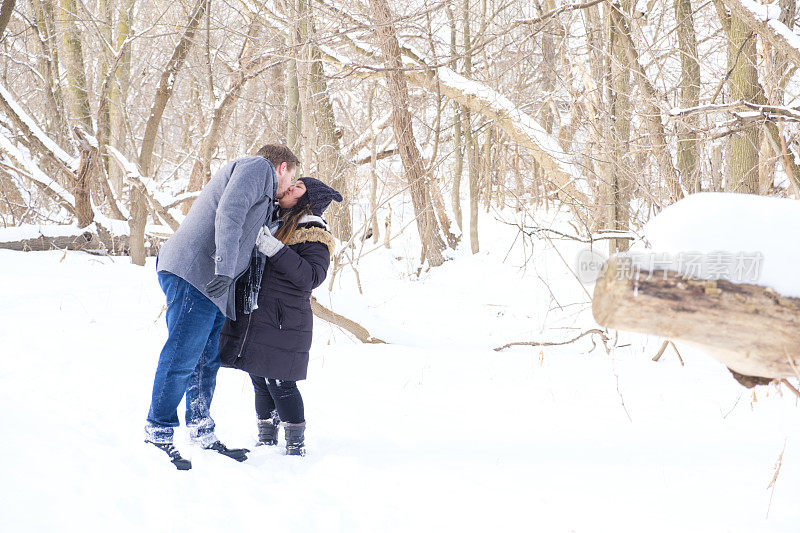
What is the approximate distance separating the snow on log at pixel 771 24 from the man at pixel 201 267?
2.95 m

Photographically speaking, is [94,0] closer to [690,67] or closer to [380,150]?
[380,150]

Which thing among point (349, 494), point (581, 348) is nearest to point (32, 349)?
point (349, 494)

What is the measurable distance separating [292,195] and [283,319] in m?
0.63

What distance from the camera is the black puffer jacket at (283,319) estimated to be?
113 inches

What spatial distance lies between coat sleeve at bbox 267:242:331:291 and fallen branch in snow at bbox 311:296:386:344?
78.4 inches

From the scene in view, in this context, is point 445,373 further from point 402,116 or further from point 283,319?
point 402,116

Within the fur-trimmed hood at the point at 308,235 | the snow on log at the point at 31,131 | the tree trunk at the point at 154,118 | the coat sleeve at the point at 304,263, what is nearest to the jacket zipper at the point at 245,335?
the coat sleeve at the point at 304,263

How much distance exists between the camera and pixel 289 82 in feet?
23.8

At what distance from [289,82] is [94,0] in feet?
23.4

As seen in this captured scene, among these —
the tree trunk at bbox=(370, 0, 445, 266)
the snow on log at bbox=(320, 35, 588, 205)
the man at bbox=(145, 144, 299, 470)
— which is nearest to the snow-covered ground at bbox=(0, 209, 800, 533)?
the man at bbox=(145, 144, 299, 470)

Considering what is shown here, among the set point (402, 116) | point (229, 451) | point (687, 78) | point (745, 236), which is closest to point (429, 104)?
point (402, 116)

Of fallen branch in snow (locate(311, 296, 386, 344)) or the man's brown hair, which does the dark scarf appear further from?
fallen branch in snow (locate(311, 296, 386, 344))

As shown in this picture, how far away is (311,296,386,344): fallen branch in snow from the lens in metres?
5.12

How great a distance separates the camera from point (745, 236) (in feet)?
5.00
